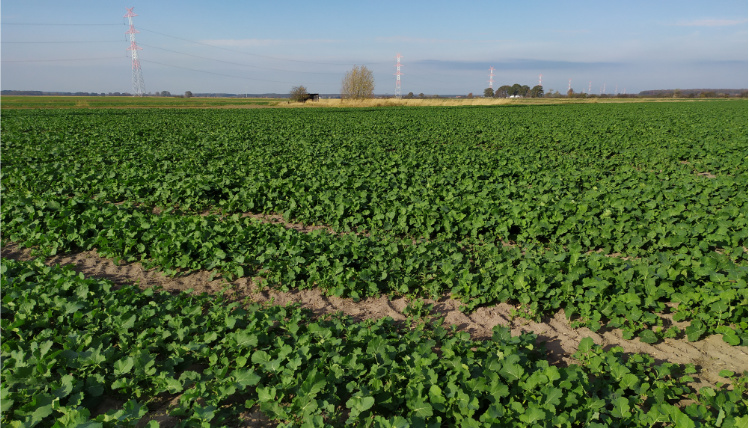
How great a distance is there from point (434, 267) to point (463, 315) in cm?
93

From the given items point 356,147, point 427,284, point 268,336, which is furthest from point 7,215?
point 356,147

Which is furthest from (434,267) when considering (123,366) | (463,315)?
(123,366)

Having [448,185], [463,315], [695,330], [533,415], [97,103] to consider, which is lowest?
[463,315]

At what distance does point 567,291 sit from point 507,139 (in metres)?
15.9

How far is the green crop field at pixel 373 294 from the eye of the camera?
3242 mm

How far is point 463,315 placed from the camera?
4.94 m

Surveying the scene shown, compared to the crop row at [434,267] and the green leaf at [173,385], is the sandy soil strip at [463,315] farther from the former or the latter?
the green leaf at [173,385]

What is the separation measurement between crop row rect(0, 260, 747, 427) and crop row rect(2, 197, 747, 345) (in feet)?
2.85

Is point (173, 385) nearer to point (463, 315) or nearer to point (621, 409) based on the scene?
point (463, 315)

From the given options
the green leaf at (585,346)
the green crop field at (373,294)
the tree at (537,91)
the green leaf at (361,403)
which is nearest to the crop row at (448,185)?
the green crop field at (373,294)

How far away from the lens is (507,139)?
19.8 m

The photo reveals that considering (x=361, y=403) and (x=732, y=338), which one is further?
(x=732, y=338)

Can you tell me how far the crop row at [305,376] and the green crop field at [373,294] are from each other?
0.02 metres

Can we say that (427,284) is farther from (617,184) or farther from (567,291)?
(617,184)
